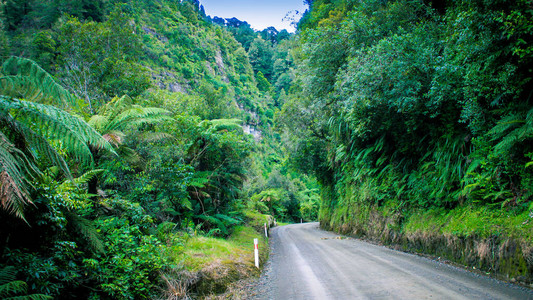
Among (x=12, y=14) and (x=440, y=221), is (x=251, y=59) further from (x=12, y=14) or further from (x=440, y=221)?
(x=440, y=221)

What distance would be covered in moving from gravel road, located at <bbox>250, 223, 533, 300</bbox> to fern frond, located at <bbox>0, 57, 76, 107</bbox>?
16.6 ft

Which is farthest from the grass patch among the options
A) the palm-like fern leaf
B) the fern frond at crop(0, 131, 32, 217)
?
the palm-like fern leaf

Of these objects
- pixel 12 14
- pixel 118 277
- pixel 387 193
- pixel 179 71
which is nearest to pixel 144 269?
pixel 118 277

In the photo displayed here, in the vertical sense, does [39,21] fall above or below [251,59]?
below

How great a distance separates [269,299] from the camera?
4316 millimetres

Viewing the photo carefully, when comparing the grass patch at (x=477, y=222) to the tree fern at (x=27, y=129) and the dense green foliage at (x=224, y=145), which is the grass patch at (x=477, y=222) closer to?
the dense green foliage at (x=224, y=145)

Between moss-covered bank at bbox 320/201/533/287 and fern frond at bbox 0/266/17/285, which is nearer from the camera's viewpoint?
fern frond at bbox 0/266/17/285

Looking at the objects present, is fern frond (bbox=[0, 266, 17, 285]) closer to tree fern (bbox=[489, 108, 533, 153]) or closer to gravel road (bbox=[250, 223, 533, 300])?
gravel road (bbox=[250, 223, 533, 300])

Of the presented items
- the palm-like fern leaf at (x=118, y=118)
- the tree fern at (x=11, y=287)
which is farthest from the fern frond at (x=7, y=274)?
the palm-like fern leaf at (x=118, y=118)

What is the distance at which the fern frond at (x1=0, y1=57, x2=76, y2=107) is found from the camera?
4.00 metres

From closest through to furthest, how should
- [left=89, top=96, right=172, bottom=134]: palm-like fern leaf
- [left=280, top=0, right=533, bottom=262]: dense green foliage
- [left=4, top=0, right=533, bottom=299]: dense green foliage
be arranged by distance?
[left=4, top=0, right=533, bottom=299]: dense green foliage → [left=280, top=0, right=533, bottom=262]: dense green foliage → [left=89, top=96, right=172, bottom=134]: palm-like fern leaf

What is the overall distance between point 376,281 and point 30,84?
275 inches

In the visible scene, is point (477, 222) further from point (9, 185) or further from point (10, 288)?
point (9, 185)

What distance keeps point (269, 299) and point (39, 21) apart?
30575 millimetres
